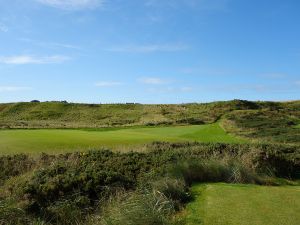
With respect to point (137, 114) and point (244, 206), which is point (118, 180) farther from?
point (137, 114)

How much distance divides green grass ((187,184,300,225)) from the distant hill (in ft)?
108

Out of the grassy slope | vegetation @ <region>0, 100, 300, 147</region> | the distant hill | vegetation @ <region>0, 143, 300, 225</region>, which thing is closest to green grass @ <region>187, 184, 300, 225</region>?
vegetation @ <region>0, 143, 300, 225</region>

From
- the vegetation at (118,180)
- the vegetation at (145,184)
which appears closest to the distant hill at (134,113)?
the vegetation at (145,184)

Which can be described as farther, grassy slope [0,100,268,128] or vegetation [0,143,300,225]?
grassy slope [0,100,268,128]

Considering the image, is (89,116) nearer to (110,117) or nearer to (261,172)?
(110,117)

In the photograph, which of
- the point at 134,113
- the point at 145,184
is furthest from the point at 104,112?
the point at 145,184

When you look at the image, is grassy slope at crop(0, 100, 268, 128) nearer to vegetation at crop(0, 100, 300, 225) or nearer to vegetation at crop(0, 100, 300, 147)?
vegetation at crop(0, 100, 300, 147)

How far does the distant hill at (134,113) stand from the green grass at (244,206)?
32981 mm

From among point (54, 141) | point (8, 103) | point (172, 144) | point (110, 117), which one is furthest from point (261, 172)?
point (8, 103)

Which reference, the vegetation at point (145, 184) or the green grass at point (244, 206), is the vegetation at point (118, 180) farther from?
the green grass at point (244, 206)

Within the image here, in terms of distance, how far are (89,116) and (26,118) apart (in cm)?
1074

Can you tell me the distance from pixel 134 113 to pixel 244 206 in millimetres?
69008

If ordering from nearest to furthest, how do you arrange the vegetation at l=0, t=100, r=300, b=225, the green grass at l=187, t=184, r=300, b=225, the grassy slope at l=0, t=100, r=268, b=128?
the green grass at l=187, t=184, r=300, b=225, the vegetation at l=0, t=100, r=300, b=225, the grassy slope at l=0, t=100, r=268, b=128

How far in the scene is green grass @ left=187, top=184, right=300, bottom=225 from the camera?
1052cm
